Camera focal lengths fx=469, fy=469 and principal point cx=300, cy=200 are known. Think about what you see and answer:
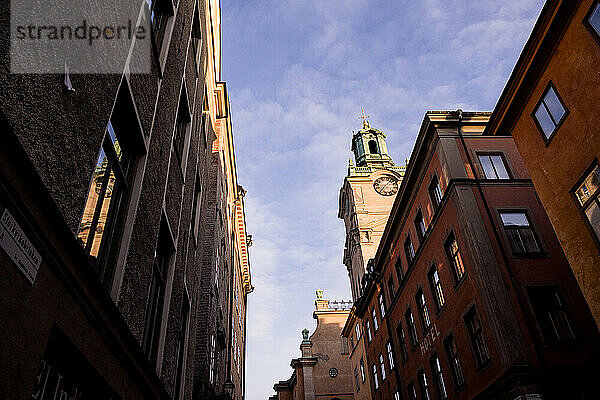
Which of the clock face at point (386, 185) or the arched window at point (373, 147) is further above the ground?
the arched window at point (373, 147)

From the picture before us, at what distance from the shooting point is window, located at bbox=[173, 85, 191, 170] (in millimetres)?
13893

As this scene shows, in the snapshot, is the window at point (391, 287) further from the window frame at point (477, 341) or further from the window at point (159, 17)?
the window at point (159, 17)

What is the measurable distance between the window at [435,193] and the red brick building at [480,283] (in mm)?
59

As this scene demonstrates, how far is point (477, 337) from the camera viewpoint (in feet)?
61.2

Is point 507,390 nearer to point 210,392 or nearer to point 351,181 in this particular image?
point 210,392

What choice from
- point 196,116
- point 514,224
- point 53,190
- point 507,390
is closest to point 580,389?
point 507,390

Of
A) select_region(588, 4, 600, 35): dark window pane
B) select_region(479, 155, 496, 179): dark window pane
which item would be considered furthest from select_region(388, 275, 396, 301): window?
select_region(588, 4, 600, 35): dark window pane

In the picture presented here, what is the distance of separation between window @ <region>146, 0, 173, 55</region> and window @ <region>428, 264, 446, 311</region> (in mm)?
16732

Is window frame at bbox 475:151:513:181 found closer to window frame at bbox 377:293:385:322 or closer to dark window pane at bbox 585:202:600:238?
dark window pane at bbox 585:202:600:238

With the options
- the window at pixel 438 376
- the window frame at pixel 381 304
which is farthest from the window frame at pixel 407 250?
the window frame at pixel 381 304

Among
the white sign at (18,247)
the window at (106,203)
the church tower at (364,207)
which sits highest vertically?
the church tower at (364,207)

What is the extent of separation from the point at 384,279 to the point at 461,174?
14.0 metres

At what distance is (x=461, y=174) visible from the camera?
69.8 feet

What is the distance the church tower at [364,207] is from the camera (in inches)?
1978
